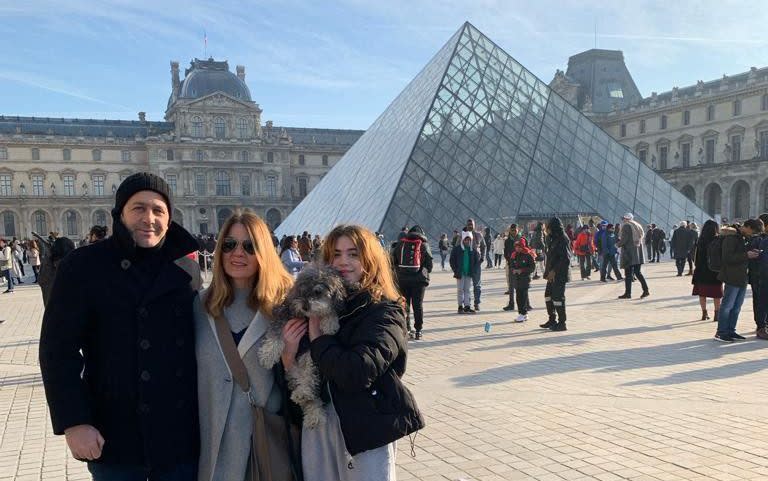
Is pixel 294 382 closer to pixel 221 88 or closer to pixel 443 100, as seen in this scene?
pixel 443 100

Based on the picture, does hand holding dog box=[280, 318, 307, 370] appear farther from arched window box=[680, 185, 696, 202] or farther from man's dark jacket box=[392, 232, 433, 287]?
arched window box=[680, 185, 696, 202]

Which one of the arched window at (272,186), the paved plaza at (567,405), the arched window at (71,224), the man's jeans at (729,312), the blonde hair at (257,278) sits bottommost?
the paved plaza at (567,405)

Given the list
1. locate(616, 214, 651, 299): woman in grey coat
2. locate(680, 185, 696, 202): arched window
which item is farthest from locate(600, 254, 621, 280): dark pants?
locate(680, 185, 696, 202): arched window

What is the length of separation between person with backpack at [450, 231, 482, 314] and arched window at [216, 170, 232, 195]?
54.5 m

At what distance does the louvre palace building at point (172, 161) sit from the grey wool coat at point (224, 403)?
56907 millimetres

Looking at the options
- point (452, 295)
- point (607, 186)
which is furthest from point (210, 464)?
point (607, 186)

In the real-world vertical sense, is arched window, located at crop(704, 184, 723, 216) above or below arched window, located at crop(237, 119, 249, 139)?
below

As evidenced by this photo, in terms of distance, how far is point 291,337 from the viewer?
6.05 feet

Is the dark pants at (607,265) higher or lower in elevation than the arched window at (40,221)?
lower

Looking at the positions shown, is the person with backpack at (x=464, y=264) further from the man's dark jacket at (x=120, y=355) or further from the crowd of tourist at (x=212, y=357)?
the man's dark jacket at (x=120, y=355)

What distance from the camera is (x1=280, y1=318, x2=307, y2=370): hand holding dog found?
1.85m

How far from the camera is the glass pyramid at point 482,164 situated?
17.9 m

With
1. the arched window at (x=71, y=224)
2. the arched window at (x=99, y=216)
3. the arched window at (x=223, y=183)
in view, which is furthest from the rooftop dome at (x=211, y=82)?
the arched window at (x=71, y=224)

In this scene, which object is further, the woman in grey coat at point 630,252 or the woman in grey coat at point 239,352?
the woman in grey coat at point 630,252
